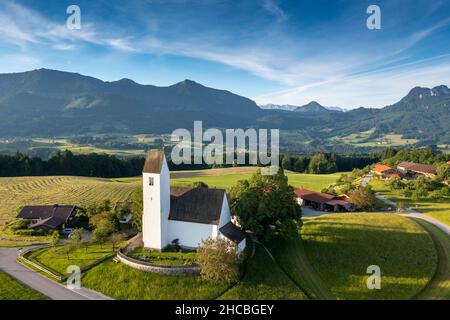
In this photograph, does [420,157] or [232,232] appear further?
[420,157]

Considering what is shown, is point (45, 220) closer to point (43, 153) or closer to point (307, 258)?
point (307, 258)

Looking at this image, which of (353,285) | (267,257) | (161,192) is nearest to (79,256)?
(161,192)

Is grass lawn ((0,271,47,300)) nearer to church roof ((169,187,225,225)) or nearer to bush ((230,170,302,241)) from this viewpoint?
church roof ((169,187,225,225))

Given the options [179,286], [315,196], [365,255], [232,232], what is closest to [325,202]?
[315,196]

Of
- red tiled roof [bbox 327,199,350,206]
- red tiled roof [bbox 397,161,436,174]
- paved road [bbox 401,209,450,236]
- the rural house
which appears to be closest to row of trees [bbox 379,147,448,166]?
red tiled roof [bbox 397,161,436,174]

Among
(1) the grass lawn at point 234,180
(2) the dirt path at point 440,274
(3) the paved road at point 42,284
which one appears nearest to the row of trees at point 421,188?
(1) the grass lawn at point 234,180

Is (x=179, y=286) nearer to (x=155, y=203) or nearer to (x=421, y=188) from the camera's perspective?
(x=155, y=203)
